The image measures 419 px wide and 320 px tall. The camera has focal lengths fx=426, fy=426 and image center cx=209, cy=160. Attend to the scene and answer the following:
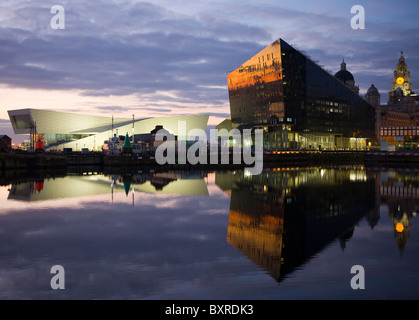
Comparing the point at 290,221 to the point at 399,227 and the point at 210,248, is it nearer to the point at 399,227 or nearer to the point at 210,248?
the point at 399,227

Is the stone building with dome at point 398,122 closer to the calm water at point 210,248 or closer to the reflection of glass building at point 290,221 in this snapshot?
the reflection of glass building at point 290,221

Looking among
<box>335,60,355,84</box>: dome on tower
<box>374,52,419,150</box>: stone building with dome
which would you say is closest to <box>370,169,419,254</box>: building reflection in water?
<box>374,52,419,150</box>: stone building with dome

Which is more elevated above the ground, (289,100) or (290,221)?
(289,100)

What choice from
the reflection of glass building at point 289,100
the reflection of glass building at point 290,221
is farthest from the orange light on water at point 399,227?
the reflection of glass building at point 289,100

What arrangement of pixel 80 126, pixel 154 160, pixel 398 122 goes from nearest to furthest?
1. pixel 154 160
2. pixel 80 126
3. pixel 398 122

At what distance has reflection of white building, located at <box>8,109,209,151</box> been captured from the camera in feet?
396

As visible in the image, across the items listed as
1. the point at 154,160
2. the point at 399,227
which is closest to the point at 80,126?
the point at 154,160

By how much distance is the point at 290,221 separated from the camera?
19.5m

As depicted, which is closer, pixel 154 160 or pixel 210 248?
pixel 210 248

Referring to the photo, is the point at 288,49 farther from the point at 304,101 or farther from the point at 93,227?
the point at 93,227

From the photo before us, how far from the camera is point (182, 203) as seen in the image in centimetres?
2683

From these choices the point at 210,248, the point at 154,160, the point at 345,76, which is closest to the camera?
the point at 210,248

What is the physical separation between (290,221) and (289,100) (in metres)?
92.1
